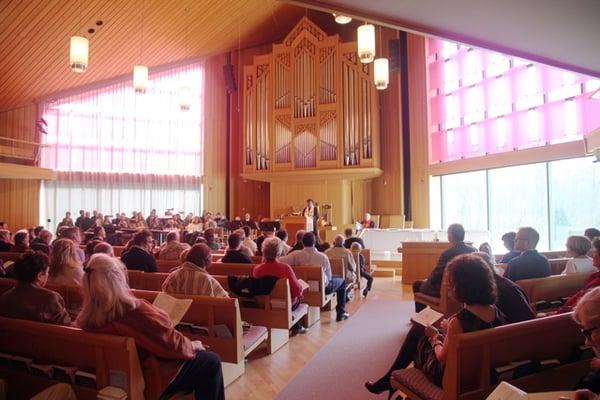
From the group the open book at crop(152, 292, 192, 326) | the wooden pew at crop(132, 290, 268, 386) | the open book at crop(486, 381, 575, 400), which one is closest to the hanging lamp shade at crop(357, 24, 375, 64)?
the wooden pew at crop(132, 290, 268, 386)

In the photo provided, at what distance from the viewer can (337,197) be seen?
39.5ft

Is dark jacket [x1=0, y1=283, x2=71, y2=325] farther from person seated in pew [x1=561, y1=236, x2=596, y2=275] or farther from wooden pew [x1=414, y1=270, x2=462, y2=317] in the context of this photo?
person seated in pew [x1=561, y1=236, x2=596, y2=275]

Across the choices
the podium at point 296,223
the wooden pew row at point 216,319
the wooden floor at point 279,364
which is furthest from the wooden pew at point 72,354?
the podium at point 296,223

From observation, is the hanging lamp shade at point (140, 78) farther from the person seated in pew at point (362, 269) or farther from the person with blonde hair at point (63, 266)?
the person seated in pew at point (362, 269)

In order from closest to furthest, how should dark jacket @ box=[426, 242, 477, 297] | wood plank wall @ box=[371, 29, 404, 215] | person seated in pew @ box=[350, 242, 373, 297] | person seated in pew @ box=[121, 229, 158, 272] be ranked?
dark jacket @ box=[426, 242, 477, 297], person seated in pew @ box=[121, 229, 158, 272], person seated in pew @ box=[350, 242, 373, 297], wood plank wall @ box=[371, 29, 404, 215]

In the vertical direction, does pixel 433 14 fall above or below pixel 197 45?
below

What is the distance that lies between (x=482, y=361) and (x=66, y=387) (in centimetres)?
194

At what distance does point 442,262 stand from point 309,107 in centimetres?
869

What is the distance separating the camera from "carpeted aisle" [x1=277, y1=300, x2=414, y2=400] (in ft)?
9.92

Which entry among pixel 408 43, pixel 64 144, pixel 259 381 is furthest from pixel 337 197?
pixel 259 381

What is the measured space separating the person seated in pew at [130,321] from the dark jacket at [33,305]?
56 cm

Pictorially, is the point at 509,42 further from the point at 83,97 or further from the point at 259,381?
the point at 83,97

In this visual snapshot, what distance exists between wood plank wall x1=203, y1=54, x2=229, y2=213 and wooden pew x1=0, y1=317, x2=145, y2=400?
11.4 m

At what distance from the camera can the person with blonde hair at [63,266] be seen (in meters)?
3.47
